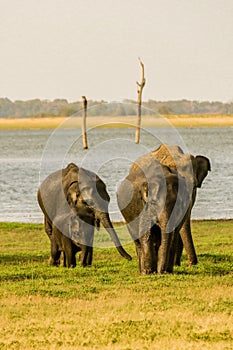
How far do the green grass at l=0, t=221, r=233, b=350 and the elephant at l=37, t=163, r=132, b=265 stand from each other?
0.79 metres

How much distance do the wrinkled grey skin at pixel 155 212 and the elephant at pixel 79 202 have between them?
96cm

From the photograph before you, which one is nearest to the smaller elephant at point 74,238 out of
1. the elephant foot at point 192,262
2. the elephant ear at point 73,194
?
the elephant ear at point 73,194

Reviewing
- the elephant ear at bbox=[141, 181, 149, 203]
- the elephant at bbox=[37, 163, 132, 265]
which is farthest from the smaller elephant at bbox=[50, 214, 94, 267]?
the elephant ear at bbox=[141, 181, 149, 203]

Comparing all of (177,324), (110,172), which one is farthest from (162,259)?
(110,172)

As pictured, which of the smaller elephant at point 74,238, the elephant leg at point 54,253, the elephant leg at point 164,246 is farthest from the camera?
the elephant leg at point 54,253

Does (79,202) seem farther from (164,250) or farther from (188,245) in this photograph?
(164,250)

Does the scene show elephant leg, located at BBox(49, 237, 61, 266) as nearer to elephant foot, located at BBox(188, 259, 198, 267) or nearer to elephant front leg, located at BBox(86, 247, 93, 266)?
elephant front leg, located at BBox(86, 247, 93, 266)

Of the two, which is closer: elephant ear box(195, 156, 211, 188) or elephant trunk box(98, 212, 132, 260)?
elephant trunk box(98, 212, 132, 260)

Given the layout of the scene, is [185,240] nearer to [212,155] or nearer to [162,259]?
[162,259]

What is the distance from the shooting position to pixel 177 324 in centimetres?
1184

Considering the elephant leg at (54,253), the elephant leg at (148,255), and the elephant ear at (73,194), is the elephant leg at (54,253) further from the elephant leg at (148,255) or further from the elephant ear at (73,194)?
the elephant leg at (148,255)

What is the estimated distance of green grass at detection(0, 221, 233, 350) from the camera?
11.2 meters

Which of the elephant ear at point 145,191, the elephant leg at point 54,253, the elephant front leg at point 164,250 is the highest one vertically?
the elephant ear at point 145,191

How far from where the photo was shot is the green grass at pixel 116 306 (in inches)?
439
